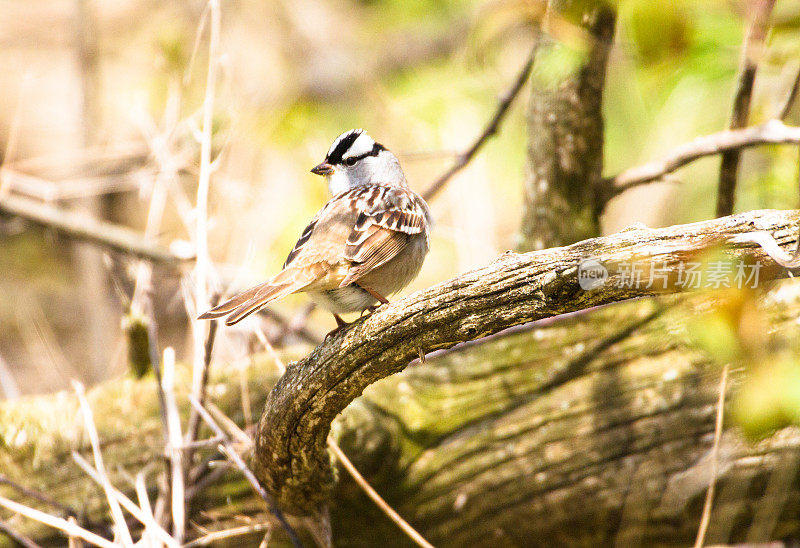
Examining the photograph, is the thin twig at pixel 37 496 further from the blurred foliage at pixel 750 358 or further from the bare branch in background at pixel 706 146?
the bare branch in background at pixel 706 146

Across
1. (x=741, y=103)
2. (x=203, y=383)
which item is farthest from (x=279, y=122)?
(x=741, y=103)

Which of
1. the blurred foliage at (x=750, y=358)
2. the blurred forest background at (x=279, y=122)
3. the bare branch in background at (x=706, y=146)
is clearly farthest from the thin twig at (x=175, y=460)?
the bare branch in background at (x=706, y=146)

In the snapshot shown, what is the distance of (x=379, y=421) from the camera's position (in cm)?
312

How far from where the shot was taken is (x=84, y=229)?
4.33 meters

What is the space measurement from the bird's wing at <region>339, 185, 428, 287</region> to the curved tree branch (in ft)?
1.36

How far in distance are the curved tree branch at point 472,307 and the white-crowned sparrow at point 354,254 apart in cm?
30

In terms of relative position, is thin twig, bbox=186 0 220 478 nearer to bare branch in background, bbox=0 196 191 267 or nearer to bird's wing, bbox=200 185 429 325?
bird's wing, bbox=200 185 429 325

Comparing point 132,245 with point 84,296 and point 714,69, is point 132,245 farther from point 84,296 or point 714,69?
point 714,69

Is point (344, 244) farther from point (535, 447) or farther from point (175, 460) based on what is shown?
point (535, 447)

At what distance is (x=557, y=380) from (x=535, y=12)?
5.04ft

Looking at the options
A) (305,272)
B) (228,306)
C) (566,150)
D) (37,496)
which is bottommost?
(37,496)

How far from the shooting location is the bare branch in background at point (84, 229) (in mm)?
4141

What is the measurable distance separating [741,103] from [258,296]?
2.11 meters

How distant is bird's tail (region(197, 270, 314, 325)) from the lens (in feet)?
7.55
